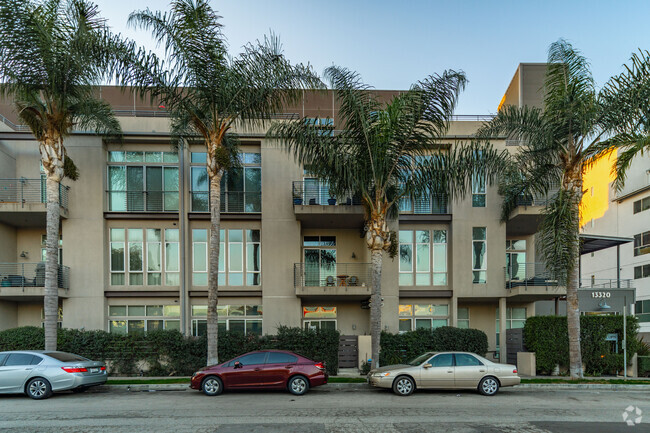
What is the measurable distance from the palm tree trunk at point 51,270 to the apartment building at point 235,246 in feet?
15.8

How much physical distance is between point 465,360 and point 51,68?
15.8 metres

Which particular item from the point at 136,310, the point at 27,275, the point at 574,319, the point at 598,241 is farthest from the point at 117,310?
the point at 598,241

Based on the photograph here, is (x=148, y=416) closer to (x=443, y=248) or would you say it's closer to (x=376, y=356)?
(x=376, y=356)

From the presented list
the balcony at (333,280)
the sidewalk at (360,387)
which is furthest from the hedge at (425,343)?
the sidewalk at (360,387)

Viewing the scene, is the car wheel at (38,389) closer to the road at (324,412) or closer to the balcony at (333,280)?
the road at (324,412)

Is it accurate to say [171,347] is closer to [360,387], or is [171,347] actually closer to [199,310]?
[199,310]

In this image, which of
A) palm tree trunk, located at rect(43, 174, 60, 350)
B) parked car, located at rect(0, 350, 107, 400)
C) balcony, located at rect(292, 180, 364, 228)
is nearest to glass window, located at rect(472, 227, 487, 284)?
balcony, located at rect(292, 180, 364, 228)

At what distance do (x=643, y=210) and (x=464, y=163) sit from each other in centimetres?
3098

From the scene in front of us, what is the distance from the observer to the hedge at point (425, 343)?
19469mm

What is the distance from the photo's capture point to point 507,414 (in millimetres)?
11391

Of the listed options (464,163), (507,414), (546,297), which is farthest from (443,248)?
(507,414)

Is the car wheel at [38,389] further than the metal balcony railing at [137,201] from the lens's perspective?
No

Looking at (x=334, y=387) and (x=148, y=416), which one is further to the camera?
(x=334, y=387)

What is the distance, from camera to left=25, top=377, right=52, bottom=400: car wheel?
13633 millimetres
